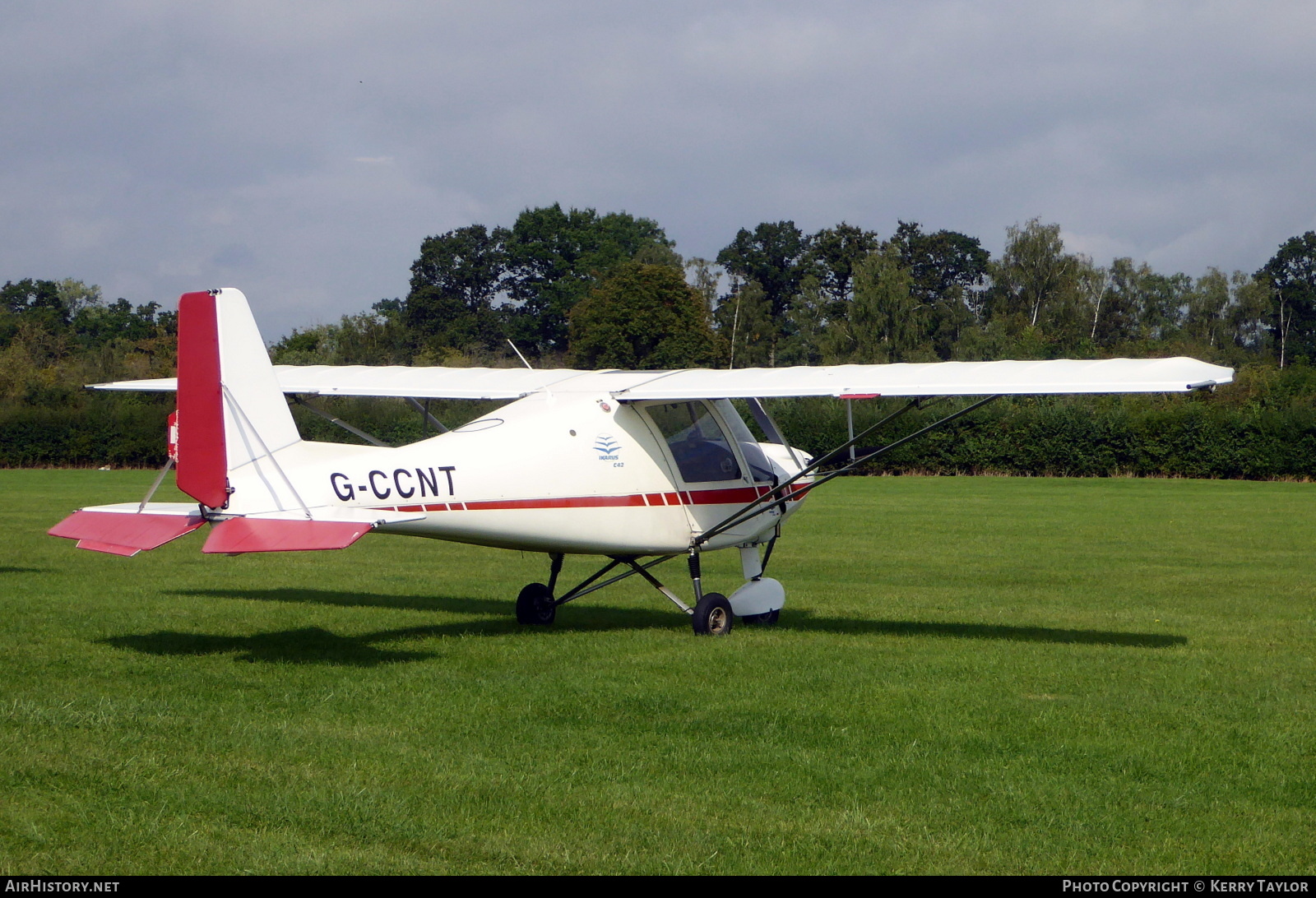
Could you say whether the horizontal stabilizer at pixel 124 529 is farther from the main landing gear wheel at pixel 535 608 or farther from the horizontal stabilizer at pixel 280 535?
the main landing gear wheel at pixel 535 608

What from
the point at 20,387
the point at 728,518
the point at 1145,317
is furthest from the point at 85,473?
the point at 1145,317

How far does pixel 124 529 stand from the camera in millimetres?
8484

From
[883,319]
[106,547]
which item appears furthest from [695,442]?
[883,319]

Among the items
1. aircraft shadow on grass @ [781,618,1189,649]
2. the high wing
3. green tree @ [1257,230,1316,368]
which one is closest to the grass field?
aircraft shadow on grass @ [781,618,1189,649]

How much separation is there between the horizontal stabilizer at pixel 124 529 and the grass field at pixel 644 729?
863 mm

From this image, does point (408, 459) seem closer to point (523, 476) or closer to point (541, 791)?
point (523, 476)

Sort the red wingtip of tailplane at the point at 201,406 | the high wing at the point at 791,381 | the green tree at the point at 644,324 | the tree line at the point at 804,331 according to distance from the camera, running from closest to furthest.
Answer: the red wingtip of tailplane at the point at 201,406 < the high wing at the point at 791,381 < the tree line at the point at 804,331 < the green tree at the point at 644,324

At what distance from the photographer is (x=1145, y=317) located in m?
87.7

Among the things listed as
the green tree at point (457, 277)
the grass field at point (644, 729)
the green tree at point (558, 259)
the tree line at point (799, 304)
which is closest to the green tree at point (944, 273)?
the tree line at point (799, 304)

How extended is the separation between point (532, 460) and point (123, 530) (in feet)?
9.42

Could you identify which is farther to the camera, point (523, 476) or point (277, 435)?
point (523, 476)

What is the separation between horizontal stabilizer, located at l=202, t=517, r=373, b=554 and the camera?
7820 millimetres

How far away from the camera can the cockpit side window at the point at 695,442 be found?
10766mm

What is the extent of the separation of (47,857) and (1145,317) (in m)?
90.7
